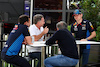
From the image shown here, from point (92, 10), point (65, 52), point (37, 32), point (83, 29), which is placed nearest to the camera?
point (65, 52)

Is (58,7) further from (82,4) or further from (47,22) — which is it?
(82,4)

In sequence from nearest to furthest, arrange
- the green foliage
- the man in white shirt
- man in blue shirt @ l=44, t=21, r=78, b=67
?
man in blue shirt @ l=44, t=21, r=78, b=67
the man in white shirt
the green foliage

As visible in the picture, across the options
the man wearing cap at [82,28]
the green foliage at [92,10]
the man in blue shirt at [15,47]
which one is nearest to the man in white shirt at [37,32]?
the man in blue shirt at [15,47]

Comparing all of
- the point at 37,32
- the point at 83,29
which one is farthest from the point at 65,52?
the point at 83,29

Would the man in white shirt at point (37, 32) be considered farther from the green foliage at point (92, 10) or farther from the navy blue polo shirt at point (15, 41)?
the green foliage at point (92, 10)

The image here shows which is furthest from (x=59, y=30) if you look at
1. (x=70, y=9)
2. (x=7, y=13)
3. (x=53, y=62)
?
(x=7, y=13)

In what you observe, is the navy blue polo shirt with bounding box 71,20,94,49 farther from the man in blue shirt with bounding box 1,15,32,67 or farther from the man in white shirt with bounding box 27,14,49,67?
the man in blue shirt with bounding box 1,15,32,67

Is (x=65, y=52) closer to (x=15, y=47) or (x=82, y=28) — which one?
(x=15, y=47)

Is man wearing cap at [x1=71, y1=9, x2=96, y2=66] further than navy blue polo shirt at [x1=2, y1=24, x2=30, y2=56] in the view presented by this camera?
Yes

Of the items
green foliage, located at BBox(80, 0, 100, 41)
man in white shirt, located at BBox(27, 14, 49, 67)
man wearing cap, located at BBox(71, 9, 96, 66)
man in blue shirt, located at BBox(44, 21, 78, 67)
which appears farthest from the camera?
green foliage, located at BBox(80, 0, 100, 41)

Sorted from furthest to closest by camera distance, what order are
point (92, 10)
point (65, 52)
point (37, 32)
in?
point (92, 10) < point (37, 32) < point (65, 52)

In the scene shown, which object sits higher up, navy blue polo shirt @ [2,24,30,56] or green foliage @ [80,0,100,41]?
green foliage @ [80,0,100,41]

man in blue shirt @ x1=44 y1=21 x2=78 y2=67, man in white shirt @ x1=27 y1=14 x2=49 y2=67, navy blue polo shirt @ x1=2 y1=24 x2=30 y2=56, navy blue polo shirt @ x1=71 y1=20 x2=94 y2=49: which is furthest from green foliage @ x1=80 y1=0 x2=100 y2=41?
navy blue polo shirt @ x1=2 y1=24 x2=30 y2=56

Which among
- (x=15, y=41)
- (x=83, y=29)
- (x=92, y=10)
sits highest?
(x=92, y=10)
